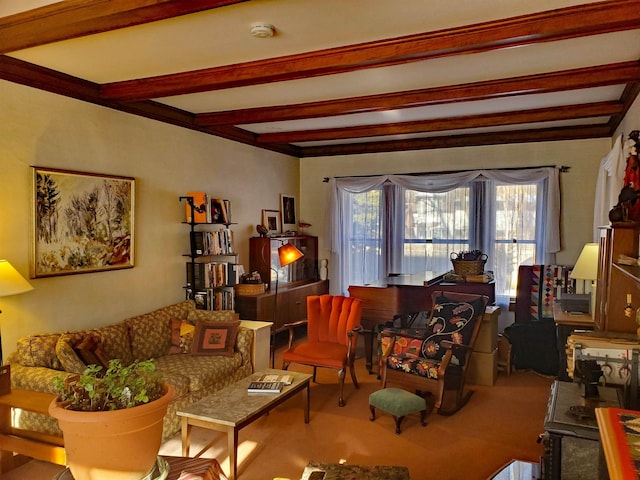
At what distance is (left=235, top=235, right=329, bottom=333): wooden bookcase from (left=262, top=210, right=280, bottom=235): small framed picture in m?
0.26

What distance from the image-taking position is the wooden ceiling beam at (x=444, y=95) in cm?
383

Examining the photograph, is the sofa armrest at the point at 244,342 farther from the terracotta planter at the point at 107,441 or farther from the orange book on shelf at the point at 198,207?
the terracotta planter at the point at 107,441

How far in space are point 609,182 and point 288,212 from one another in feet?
13.8

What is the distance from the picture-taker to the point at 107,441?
4.76 feet

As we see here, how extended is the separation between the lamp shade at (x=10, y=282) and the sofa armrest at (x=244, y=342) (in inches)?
74.3

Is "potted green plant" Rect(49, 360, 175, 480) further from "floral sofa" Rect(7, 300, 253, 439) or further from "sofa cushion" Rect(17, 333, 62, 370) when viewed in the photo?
"sofa cushion" Rect(17, 333, 62, 370)

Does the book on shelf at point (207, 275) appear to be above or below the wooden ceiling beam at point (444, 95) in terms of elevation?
below

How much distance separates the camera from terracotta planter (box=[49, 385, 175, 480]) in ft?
4.72

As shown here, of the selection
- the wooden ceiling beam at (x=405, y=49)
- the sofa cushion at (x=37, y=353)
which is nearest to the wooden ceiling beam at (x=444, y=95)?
the wooden ceiling beam at (x=405, y=49)

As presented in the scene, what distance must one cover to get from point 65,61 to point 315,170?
445cm

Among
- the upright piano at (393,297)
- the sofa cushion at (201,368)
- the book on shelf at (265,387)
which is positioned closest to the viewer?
the book on shelf at (265,387)

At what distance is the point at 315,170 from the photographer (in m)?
7.73

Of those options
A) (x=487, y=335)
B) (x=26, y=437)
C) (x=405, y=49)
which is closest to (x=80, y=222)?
(x=26, y=437)

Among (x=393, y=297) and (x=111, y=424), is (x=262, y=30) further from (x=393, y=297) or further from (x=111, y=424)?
(x=393, y=297)
